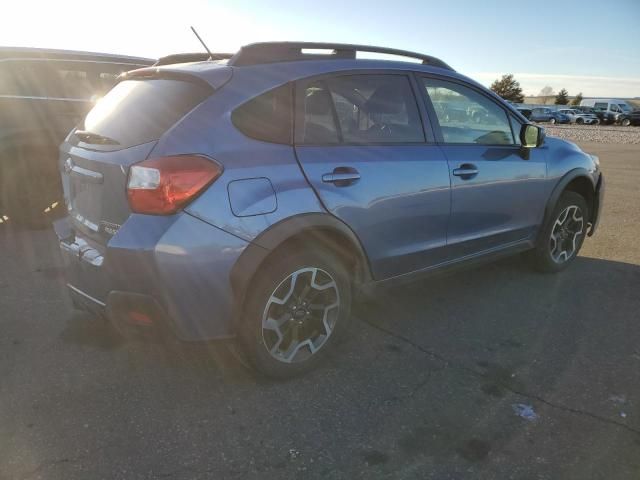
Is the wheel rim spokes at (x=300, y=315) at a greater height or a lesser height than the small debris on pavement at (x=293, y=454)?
greater

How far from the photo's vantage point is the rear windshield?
8.64 ft

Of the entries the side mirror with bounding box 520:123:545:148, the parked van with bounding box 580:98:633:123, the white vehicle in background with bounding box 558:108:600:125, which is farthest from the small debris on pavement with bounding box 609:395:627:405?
the white vehicle in background with bounding box 558:108:600:125

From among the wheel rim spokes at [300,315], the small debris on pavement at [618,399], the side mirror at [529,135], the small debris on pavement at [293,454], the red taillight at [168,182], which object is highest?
the side mirror at [529,135]

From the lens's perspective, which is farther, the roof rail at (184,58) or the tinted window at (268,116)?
the roof rail at (184,58)

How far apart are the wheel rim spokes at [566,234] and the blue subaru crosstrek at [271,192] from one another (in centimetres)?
118

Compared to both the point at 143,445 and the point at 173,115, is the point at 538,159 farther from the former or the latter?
the point at 143,445

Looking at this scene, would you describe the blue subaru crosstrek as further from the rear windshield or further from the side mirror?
the side mirror

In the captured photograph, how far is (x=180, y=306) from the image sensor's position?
2488 mm

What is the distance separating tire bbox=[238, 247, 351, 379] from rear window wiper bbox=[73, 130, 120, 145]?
3.39ft

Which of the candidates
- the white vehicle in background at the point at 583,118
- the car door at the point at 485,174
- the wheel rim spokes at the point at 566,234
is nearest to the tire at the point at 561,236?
the wheel rim spokes at the point at 566,234

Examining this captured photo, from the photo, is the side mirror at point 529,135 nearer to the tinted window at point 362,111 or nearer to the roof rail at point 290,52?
the tinted window at point 362,111

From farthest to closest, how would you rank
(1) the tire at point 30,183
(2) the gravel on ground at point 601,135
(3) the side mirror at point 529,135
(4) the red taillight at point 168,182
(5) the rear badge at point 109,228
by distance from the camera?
(2) the gravel on ground at point 601,135 → (1) the tire at point 30,183 → (3) the side mirror at point 529,135 → (5) the rear badge at point 109,228 → (4) the red taillight at point 168,182

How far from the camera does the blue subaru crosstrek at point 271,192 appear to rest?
8.12 ft

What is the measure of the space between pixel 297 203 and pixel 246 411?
1091 mm
